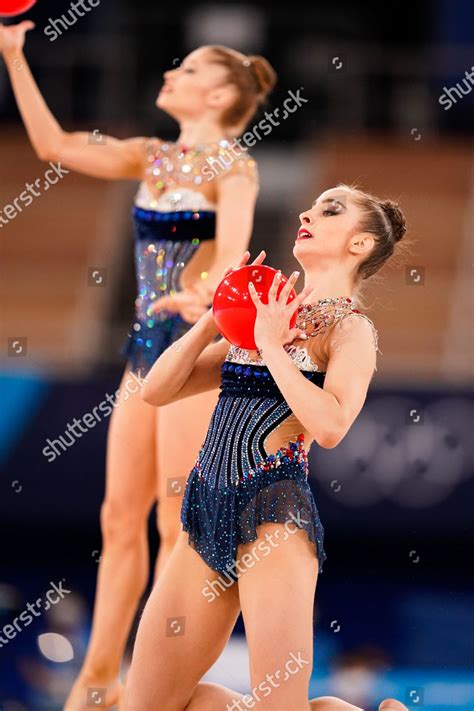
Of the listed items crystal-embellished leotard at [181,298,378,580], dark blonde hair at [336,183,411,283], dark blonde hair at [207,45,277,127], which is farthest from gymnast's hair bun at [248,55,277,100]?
crystal-embellished leotard at [181,298,378,580]

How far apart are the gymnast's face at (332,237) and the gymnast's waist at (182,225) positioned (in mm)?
803

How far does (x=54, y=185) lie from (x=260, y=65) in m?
3.24

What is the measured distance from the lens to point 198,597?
7.88ft

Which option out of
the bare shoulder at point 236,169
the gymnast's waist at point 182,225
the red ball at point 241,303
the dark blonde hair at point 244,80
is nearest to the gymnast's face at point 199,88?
the dark blonde hair at point 244,80

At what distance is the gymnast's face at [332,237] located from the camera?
8.36ft

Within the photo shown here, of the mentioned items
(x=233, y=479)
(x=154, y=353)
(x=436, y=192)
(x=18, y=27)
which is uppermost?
(x=436, y=192)

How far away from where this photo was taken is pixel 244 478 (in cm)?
241

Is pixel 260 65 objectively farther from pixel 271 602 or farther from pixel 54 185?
pixel 54 185

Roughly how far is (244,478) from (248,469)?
0.02 metres

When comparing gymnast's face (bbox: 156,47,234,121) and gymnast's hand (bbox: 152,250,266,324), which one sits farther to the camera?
gymnast's face (bbox: 156,47,234,121)

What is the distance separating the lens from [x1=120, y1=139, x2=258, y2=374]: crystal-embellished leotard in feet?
11.0

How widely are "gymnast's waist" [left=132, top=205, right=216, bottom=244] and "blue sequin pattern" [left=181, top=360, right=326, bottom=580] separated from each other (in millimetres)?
919

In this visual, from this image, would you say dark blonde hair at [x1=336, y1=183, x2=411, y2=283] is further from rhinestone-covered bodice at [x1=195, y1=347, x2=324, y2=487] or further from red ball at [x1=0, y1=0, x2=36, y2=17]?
red ball at [x1=0, y1=0, x2=36, y2=17]

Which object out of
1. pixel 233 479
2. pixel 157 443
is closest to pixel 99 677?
pixel 157 443
